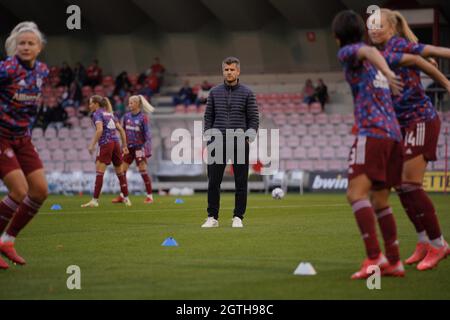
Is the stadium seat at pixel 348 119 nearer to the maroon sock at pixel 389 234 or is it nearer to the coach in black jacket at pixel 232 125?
the coach in black jacket at pixel 232 125

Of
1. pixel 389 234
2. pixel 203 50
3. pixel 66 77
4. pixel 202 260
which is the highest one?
pixel 203 50

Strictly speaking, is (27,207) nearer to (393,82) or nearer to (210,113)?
(393,82)

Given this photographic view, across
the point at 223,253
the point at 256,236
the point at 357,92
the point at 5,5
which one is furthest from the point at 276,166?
the point at 357,92

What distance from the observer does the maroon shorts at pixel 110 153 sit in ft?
69.4

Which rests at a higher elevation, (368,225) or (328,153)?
(328,153)

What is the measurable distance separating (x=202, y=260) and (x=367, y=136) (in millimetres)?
2431

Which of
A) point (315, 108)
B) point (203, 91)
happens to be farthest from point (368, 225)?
point (203, 91)

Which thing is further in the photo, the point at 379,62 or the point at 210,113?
the point at 210,113

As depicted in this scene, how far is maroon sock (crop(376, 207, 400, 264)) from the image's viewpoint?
7.98 metres

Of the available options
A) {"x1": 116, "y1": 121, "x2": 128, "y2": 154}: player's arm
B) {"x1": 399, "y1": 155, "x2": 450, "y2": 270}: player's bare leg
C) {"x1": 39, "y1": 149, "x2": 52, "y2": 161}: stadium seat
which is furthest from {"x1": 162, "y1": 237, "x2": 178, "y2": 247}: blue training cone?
{"x1": 39, "y1": 149, "x2": 52, "y2": 161}: stadium seat

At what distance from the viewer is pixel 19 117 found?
884 centimetres
